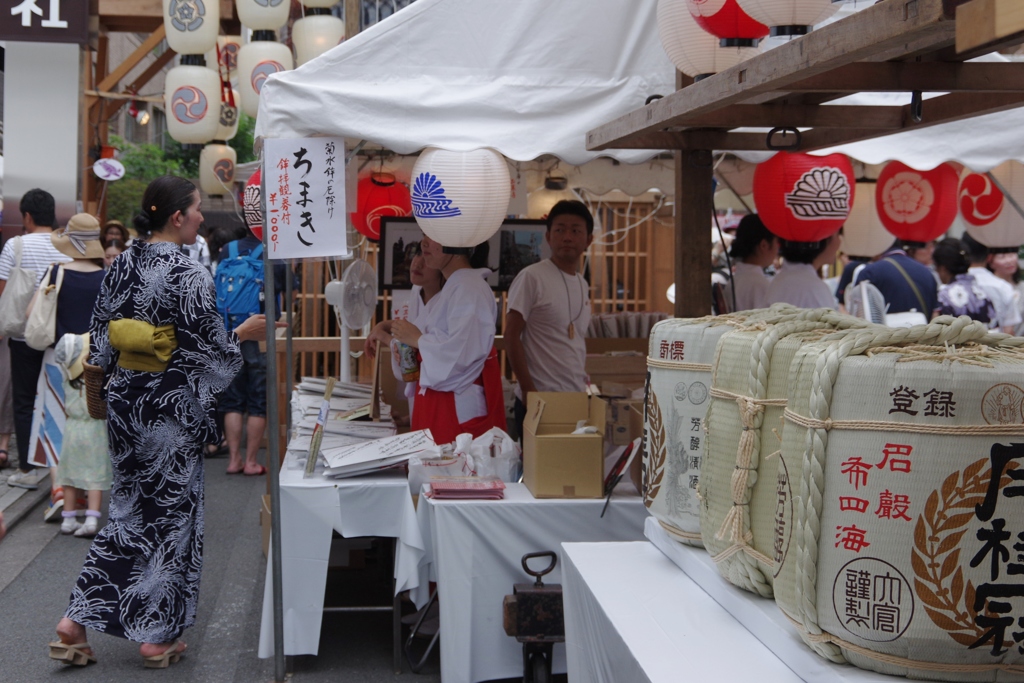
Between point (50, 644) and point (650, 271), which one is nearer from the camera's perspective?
point (50, 644)

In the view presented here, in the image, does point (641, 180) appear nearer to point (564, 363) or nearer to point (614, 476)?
point (564, 363)

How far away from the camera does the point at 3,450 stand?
8.34m

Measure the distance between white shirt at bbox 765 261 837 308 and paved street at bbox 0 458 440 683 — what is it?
2.92 meters

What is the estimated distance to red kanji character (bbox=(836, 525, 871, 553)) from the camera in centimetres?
172

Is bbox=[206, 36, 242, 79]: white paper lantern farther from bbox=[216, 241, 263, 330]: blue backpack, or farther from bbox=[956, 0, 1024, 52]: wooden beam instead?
bbox=[956, 0, 1024, 52]: wooden beam

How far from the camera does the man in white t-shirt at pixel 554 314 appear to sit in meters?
5.52

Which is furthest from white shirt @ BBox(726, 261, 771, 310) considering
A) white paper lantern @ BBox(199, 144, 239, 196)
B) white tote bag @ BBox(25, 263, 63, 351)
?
white paper lantern @ BBox(199, 144, 239, 196)

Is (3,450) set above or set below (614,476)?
below

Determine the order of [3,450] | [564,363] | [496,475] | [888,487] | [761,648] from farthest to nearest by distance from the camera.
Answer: [3,450]
[564,363]
[496,475]
[761,648]
[888,487]

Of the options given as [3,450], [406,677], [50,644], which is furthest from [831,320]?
[3,450]

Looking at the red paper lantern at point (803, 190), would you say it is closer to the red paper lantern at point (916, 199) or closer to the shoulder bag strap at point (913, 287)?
the red paper lantern at point (916, 199)

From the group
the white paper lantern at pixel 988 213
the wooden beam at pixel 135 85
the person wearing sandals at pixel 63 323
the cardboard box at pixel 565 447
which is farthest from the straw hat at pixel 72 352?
the wooden beam at pixel 135 85

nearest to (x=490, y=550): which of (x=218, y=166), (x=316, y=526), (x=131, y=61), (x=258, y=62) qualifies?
(x=316, y=526)

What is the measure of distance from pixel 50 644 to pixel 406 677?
161cm
